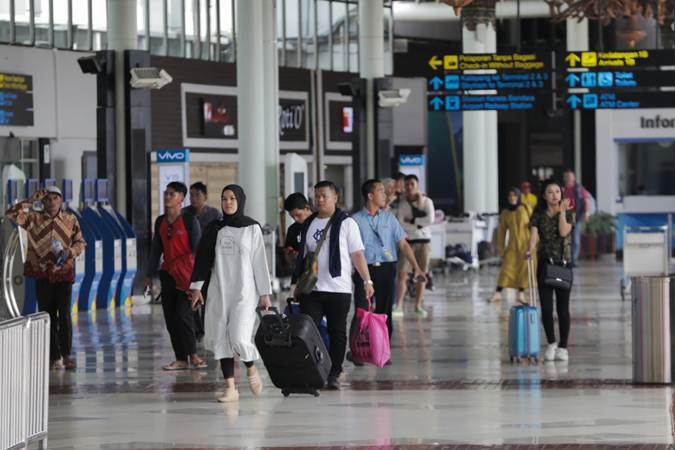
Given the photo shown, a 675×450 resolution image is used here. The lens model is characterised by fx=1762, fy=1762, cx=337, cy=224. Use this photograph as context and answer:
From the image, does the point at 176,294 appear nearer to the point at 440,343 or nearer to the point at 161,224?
the point at 161,224

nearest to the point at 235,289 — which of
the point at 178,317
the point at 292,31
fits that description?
the point at 178,317

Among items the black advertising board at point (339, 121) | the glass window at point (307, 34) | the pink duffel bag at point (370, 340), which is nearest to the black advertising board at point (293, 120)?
the black advertising board at point (339, 121)

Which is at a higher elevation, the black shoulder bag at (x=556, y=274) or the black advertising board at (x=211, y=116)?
the black advertising board at (x=211, y=116)

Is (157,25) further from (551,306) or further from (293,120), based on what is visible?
(551,306)

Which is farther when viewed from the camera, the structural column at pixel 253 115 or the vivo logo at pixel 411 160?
the vivo logo at pixel 411 160

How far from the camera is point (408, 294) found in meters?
26.9

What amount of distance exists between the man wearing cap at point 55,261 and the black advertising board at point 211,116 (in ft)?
70.3

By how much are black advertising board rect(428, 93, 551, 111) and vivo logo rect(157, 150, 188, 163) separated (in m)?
5.49

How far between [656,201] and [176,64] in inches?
562

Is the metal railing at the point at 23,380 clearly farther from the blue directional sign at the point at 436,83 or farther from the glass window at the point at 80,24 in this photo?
the glass window at the point at 80,24

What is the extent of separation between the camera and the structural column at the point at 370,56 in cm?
3053

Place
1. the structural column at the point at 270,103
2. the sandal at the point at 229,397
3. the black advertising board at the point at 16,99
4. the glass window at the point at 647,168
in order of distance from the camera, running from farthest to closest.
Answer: the glass window at the point at 647,168
the black advertising board at the point at 16,99
the structural column at the point at 270,103
the sandal at the point at 229,397

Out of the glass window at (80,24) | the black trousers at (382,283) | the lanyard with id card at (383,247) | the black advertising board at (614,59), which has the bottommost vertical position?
the black trousers at (382,283)

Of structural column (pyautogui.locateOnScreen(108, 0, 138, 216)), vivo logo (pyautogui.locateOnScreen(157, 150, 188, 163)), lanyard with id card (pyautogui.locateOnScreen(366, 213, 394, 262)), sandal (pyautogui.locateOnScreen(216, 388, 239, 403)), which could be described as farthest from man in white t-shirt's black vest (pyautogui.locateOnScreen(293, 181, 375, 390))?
vivo logo (pyautogui.locateOnScreen(157, 150, 188, 163))
